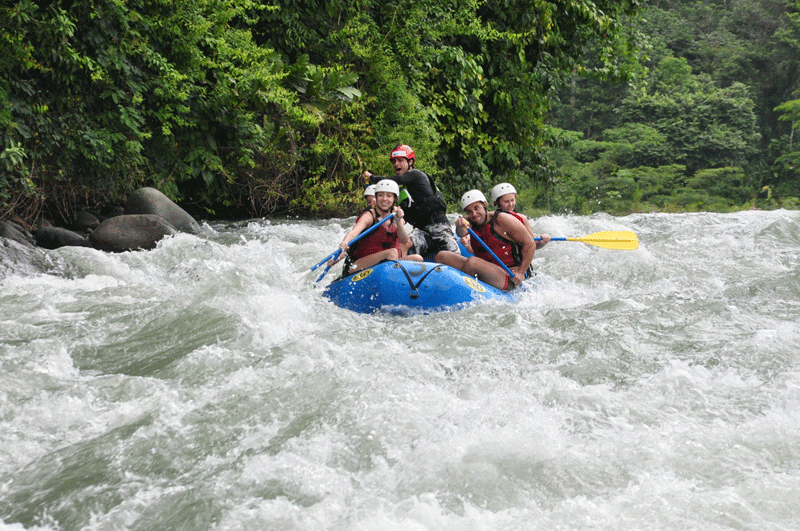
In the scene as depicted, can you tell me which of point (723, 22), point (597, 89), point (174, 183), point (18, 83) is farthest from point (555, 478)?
point (723, 22)

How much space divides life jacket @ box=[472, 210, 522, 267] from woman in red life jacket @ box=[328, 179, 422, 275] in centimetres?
61

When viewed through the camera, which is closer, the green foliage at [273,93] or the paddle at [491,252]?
the paddle at [491,252]

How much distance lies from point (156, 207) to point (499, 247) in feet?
13.7

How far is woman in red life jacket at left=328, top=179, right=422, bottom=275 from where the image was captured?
596cm

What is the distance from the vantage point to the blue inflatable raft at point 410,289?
17.7 feet

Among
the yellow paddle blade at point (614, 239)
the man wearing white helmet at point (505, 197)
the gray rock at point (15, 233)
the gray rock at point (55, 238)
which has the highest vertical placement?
the man wearing white helmet at point (505, 197)

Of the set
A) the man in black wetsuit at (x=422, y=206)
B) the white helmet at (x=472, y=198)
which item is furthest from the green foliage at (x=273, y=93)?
the white helmet at (x=472, y=198)

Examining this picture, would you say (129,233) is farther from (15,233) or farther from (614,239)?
(614,239)

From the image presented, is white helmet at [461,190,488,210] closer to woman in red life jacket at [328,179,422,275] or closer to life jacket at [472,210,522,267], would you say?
life jacket at [472,210,522,267]

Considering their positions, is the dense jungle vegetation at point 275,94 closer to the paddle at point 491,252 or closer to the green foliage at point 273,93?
the green foliage at point 273,93

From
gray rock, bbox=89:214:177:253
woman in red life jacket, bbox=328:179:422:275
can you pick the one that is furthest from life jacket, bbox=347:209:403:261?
gray rock, bbox=89:214:177:253

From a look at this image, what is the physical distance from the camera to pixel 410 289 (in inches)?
212

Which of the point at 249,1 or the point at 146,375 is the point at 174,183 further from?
the point at 146,375

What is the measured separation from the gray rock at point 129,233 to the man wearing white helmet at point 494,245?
321 centimetres
